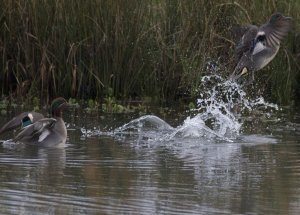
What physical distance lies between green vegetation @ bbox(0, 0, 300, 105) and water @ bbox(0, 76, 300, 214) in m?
0.89

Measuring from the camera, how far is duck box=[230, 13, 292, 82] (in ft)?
37.3

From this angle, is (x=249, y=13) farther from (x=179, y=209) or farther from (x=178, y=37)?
(x=179, y=209)

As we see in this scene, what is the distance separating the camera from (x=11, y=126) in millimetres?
10625

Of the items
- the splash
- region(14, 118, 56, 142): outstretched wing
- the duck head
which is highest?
the duck head

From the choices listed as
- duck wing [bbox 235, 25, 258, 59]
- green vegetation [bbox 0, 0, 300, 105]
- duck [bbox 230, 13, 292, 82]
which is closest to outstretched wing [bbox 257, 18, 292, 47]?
duck [bbox 230, 13, 292, 82]

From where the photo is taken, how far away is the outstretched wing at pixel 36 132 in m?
10.3

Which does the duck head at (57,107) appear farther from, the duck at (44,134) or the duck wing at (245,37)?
the duck wing at (245,37)

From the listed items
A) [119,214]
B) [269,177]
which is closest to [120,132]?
[269,177]

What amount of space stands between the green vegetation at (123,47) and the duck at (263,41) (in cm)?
182

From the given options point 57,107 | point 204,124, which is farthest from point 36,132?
point 204,124

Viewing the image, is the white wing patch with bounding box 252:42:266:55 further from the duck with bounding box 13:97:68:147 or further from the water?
the duck with bounding box 13:97:68:147

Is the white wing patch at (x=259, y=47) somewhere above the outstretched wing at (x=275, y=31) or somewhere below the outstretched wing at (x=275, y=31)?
below

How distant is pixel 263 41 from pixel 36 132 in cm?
283

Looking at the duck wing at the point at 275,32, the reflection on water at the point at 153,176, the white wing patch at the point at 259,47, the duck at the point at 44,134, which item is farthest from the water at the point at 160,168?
the duck wing at the point at 275,32
